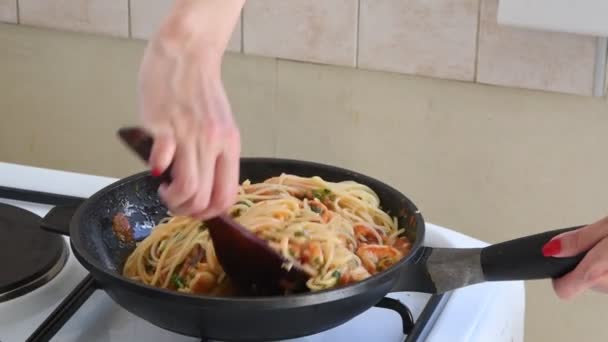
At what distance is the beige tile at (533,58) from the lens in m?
1.17

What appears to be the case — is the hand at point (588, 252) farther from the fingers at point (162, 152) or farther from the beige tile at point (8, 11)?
the beige tile at point (8, 11)

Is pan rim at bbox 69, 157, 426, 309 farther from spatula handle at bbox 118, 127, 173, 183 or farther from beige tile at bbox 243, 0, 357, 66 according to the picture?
beige tile at bbox 243, 0, 357, 66

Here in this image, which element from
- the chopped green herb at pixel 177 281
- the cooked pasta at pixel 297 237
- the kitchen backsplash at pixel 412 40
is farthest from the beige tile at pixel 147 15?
the chopped green herb at pixel 177 281

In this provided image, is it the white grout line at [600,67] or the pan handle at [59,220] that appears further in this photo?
the white grout line at [600,67]

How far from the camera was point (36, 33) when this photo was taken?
4.93 feet

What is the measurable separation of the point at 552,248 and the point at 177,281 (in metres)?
0.31

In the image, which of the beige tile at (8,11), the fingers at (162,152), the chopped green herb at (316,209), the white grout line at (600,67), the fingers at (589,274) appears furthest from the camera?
the beige tile at (8,11)

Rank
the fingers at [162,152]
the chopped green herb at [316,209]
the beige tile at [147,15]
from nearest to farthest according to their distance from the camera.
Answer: the fingers at [162,152]
the chopped green herb at [316,209]
the beige tile at [147,15]

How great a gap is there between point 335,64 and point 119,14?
0.37 m

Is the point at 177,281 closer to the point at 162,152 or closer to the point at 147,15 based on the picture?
the point at 162,152

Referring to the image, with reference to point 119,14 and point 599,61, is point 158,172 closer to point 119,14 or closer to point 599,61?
point 599,61

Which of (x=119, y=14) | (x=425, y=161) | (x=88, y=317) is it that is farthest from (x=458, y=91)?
(x=88, y=317)

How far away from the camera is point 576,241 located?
0.72 meters

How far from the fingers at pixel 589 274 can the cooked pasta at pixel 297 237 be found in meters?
0.14
